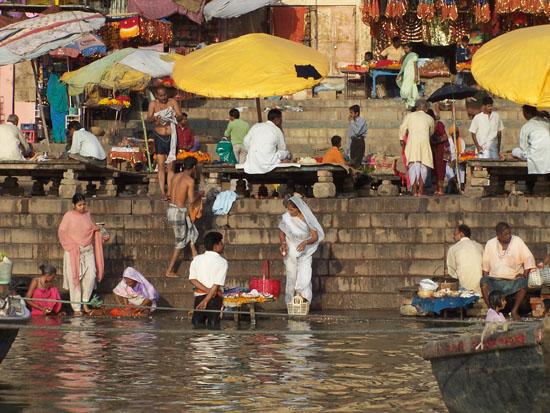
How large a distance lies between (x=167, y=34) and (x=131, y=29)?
875mm

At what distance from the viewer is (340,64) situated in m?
27.3

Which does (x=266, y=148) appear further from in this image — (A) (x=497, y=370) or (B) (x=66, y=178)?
(A) (x=497, y=370)

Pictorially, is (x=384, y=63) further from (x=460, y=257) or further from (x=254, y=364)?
(x=254, y=364)

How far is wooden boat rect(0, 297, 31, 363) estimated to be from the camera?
9867mm

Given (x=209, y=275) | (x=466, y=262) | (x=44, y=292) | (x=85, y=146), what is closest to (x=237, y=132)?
(x=85, y=146)

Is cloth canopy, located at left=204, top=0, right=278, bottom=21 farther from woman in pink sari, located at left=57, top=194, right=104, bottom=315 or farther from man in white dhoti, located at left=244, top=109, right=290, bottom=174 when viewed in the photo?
woman in pink sari, located at left=57, top=194, right=104, bottom=315

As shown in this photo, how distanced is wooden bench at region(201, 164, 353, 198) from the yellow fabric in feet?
3.50

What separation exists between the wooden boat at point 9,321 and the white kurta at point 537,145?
27.3 ft

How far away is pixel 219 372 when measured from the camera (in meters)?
10.4

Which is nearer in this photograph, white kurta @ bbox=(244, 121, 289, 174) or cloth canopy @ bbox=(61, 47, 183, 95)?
white kurta @ bbox=(244, 121, 289, 174)

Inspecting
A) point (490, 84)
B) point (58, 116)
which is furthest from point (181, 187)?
point (58, 116)

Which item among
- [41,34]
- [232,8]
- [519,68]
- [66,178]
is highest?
[232,8]

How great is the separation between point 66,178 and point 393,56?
33.4ft

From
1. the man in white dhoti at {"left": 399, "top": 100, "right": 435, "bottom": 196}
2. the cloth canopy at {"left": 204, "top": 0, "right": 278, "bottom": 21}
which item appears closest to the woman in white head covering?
the man in white dhoti at {"left": 399, "top": 100, "right": 435, "bottom": 196}
